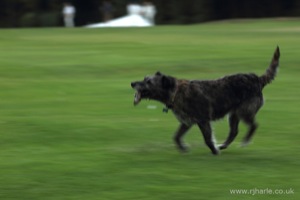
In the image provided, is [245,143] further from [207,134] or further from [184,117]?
[184,117]

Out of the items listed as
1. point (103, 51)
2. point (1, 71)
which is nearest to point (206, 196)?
point (1, 71)

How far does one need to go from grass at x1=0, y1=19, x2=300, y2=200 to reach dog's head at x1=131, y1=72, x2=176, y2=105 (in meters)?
0.86

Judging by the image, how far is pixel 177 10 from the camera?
49.0m

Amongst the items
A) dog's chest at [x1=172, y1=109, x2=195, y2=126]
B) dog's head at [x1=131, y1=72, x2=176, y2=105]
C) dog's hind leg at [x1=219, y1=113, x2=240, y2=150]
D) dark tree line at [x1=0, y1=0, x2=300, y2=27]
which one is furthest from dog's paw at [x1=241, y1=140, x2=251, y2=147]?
dark tree line at [x1=0, y1=0, x2=300, y2=27]

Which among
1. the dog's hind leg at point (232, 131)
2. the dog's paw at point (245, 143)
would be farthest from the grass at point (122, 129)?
the dog's hind leg at point (232, 131)

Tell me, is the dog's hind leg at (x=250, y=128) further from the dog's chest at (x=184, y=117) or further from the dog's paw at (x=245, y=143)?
the dog's chest at (x=184, y=117)

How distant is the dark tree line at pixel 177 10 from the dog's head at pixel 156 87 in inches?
1487

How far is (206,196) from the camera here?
936 centimetres

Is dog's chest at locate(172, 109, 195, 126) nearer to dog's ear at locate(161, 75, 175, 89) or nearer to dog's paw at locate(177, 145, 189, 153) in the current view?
dog's ear at locate(161, 75, 175, 89)

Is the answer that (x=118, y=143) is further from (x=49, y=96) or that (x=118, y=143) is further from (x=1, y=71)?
(x=1, y=71)

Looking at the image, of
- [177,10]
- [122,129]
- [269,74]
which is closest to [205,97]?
[269,74]

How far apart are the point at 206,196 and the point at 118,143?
142 inches

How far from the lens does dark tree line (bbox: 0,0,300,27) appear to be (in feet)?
Result: 161

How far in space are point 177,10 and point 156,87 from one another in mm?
38157
